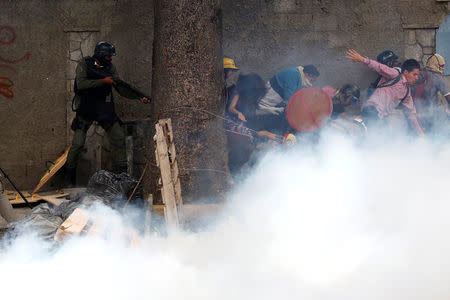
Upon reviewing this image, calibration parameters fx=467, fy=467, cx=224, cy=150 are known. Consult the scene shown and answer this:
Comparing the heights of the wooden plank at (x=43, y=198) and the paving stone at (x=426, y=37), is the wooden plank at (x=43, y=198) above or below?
below

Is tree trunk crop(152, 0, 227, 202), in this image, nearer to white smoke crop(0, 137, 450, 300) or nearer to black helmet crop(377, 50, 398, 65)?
white smoke crop(0, 137, 450, 300)

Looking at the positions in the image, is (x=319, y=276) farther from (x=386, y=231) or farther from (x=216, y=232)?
(x=216, y=232)

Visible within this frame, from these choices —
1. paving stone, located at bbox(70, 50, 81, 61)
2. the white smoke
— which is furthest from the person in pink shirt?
paving stone, located at bbox(70, 50, 81, 61)

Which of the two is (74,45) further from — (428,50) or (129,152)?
(428,50)

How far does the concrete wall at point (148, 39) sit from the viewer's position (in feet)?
26.0

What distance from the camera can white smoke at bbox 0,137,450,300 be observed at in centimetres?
358

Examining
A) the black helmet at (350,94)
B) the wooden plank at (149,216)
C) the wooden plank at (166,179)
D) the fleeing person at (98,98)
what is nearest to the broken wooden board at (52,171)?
the fleeing person at (98,98)

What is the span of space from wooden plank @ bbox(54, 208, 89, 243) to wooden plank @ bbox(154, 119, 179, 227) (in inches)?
29.5

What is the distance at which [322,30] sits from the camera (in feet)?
26.0

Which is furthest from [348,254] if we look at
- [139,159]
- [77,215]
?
[139,159]

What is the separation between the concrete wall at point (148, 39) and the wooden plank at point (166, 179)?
365 cm

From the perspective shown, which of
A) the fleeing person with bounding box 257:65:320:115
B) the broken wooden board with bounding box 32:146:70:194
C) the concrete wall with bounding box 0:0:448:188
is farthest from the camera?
the concrete wall with bounding box 0:0:448:188

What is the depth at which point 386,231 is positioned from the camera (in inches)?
166

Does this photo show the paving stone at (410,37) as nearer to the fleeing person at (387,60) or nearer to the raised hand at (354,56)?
the fleeing person at (387,60)
